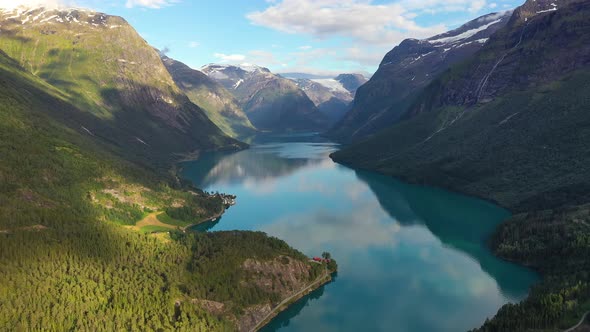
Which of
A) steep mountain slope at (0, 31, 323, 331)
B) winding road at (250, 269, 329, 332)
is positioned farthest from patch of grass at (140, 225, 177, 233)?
winding road at (250, 269, 329, 332)

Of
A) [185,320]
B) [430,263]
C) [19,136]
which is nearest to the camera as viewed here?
[185,320]


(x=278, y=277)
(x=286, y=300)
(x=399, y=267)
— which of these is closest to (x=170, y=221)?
(x=278, y=277)

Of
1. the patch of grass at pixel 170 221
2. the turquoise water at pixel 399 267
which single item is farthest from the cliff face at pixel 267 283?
the patch of grass at pixel 170 221

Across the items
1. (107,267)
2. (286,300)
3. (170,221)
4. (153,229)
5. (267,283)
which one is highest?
(107,267)

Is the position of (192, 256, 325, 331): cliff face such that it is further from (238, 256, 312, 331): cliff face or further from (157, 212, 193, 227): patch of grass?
(157, 212, 193, 227): patch of grass

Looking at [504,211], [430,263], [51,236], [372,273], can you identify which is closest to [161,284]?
[51,236]

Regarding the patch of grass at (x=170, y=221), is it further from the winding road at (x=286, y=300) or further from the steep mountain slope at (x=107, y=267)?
the winding road at (x=286, y=300)

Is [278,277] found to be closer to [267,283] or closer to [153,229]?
[267,283]

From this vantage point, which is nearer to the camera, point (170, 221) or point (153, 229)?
point (153, 229)

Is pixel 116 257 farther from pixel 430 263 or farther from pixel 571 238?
pixel 571 238
